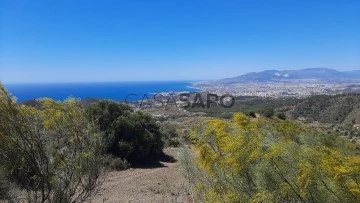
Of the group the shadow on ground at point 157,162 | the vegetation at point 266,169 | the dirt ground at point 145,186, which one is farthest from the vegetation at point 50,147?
the shadow on ground at point 157,162

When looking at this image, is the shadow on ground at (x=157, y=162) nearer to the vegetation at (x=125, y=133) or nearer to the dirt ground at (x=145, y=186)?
the vegetation at (x=125, y=133)

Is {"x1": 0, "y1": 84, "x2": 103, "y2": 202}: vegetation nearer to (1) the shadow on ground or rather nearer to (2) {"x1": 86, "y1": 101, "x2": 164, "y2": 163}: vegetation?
(2) {"x1": 86, "y1": 101, "x2": 164, "y2": 163}: vegetation

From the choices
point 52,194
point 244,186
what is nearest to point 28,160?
point 52,194

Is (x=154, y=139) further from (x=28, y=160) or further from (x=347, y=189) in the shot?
(x=347, y=189)

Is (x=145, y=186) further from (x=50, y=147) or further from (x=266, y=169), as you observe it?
(x=266, y=169)

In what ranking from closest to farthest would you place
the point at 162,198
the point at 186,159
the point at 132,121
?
the point at 186,159 < the point at 162,198 < the point at 132,121

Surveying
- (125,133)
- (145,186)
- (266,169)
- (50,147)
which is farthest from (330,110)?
(266,169)
